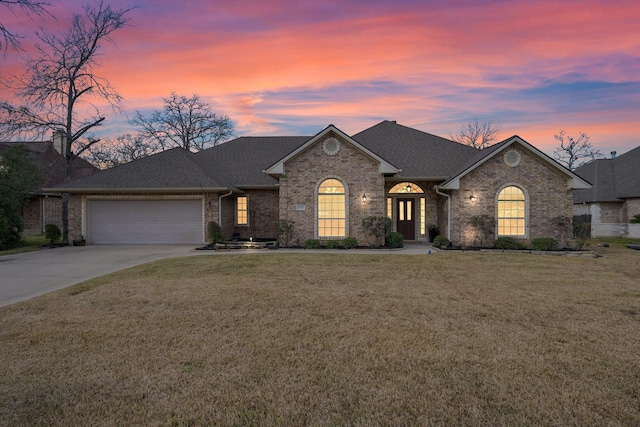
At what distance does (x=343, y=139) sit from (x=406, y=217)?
581cm

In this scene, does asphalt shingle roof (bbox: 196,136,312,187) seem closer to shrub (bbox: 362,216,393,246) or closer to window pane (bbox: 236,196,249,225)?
window pane (bbox: 236,196,249,225)

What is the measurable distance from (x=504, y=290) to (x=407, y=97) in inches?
700

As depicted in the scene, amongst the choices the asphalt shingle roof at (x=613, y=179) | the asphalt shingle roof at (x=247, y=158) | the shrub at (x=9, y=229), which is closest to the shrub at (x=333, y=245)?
the asphalt shingle roof at (x=247, y=158)

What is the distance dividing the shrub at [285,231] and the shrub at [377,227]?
11.1 feet

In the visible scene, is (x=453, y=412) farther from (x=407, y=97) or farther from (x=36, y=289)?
(x=407, y=97)

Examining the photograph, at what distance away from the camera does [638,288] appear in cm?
807

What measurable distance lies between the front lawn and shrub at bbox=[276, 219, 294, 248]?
7.18 metres

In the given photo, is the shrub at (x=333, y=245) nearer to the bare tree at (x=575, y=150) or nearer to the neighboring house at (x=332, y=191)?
the neighboring house at (x=332, y=191)

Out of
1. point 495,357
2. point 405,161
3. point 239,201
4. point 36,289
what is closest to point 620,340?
point 495,357

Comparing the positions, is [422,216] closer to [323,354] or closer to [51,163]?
[323,354]

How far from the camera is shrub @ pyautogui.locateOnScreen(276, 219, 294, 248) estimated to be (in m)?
15.5

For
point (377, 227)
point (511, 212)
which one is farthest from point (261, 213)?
point (511, 212)

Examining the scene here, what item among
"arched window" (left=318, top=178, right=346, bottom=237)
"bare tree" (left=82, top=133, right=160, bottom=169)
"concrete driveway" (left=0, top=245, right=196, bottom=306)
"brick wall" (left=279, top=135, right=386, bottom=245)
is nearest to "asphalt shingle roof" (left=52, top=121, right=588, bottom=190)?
"brick wall" (left=279, top=135, right=386, bottom=245)

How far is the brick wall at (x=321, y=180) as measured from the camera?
50.8ft
